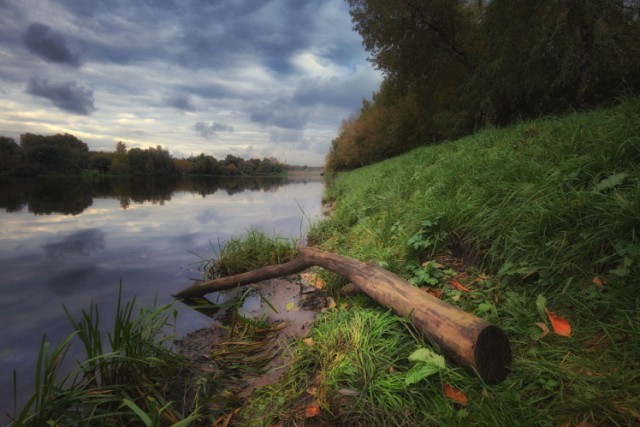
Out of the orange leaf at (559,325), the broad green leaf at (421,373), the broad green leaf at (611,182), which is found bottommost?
the broad green leaf at (421,373)

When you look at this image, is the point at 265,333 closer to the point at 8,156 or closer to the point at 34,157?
the point at 8,156

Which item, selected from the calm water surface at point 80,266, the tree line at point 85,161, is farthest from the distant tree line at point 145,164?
the calm water surface at point 80,266

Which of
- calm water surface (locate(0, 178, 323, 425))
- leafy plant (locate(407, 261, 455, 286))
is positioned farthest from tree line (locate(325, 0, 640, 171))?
calm water surface (locate(0, 178, 323, 425))

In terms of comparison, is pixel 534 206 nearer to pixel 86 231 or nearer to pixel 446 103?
pixel 86 231

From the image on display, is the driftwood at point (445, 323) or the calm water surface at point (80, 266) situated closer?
the driftwood at point (445, 323)

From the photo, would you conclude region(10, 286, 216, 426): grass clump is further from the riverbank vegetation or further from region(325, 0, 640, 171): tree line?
region(325, 0, 640, 171): tree line

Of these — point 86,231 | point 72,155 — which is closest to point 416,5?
point 86,231

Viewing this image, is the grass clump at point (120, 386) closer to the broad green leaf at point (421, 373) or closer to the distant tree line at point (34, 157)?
the broad green leaf at point (421, 373)

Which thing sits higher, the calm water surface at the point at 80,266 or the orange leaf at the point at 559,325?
the orange leaf at the point at 559,325

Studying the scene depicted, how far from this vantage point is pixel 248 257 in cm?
555

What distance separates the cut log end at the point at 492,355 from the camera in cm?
161

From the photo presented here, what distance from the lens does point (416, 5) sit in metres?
15.6

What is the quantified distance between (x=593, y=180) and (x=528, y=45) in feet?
32.1

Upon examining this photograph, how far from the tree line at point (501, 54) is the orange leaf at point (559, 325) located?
5.24m
